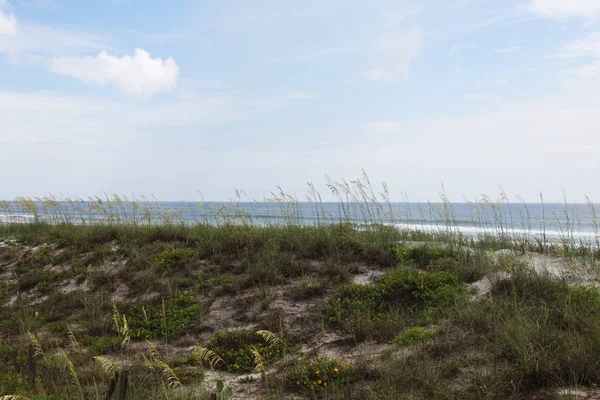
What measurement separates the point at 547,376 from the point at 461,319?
1.51 m

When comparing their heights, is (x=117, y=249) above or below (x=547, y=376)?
above

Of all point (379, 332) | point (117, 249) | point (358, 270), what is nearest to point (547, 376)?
point (379, 332)

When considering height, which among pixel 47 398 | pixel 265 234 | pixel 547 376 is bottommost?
pixel 547 376

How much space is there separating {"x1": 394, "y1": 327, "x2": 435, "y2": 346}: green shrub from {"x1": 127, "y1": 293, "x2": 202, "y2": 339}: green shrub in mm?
3367

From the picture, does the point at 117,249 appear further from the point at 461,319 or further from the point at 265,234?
the point at 461,319

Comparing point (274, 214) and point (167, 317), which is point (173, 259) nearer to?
point (167, 317)

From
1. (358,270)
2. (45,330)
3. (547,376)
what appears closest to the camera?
(547,376)

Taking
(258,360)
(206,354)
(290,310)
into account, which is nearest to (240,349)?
(290,310)

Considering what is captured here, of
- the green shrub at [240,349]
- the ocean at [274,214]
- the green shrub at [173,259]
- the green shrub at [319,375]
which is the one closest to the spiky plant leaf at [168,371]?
the green shrub at [240,349]

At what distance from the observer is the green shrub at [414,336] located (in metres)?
5.64

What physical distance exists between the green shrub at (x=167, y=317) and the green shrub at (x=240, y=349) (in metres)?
0.76

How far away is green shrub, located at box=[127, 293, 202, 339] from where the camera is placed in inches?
275

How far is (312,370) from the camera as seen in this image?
5.08 meters

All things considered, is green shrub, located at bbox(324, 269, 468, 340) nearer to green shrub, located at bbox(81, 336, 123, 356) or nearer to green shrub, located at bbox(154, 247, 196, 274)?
green shrub, located at bbox(81, 336, 123, 356)
